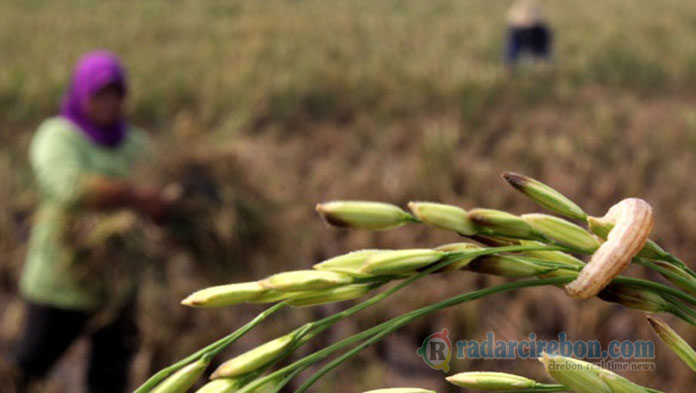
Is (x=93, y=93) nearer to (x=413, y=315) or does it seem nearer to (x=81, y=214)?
(x=81, y=214)

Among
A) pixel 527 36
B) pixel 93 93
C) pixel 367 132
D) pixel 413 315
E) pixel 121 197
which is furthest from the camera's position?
pixel 527 36

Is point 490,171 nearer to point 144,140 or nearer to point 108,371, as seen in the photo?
point 144,140

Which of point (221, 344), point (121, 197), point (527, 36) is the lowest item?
point (527, 36)

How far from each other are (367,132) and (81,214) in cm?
361

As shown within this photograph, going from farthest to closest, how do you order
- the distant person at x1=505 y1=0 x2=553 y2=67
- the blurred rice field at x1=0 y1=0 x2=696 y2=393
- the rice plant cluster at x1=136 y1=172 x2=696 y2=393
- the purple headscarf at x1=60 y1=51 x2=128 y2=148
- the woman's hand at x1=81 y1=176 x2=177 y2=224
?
the distant person at x1=505 y1=0 x2=553 y2=67
the blurred rice field at x1=0 y1=0 x2=696 y2=393
the purple headscarf at x1=60 y1=51 x2=128 y2=148
the woman's hand at x1=81 y1=176 x2=177 y2=224
the rice plant cluster at x1=136 y1=172 x2=696 y2=393

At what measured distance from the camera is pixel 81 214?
2.11 m

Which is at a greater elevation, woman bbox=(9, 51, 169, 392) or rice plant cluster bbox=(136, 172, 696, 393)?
rice plant cluster bbox=(136, 172, 696, 393)

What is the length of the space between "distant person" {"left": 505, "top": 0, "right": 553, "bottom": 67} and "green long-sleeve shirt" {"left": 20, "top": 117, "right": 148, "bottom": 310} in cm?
600

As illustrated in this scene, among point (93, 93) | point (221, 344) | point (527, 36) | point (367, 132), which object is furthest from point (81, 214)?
point (527, 36)

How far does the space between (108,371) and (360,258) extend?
2.16 m

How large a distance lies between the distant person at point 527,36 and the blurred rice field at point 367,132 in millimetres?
244

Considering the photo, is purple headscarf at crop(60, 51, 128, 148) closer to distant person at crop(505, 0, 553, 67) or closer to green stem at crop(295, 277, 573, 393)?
green stem at crop(295, 277, 573, 393)

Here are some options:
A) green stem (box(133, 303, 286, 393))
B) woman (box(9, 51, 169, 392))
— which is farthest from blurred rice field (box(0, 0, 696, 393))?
green stem (box(133, 303, 286, 393))

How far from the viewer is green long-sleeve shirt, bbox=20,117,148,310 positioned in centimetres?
207
